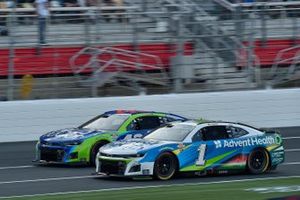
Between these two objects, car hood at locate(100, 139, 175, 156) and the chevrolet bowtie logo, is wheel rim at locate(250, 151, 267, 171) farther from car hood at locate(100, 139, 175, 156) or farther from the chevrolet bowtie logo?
car hood at locate(100, 139, 175, 156)

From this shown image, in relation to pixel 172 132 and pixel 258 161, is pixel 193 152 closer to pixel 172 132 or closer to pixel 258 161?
pixel 172 132

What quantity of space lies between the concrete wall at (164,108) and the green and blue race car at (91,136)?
411 cm

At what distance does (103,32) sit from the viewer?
25.1 m

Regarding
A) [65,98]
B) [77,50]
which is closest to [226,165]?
[65,98]

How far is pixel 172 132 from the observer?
15703mm

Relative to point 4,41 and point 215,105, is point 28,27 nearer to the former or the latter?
point 4,41

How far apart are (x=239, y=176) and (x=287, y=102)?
32.1 ft

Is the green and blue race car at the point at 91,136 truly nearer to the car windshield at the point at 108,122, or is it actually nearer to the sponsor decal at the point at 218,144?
the car windshield at the point at 108,122

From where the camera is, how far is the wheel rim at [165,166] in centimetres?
1495

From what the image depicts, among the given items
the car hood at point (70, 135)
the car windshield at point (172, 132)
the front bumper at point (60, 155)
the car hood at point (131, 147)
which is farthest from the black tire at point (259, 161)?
the front bumper at point (60, 155)

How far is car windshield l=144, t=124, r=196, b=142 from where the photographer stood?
15.4 m

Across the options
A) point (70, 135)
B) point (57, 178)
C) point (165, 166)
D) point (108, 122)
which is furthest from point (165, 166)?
point (108, 122)

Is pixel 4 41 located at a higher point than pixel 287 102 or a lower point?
higher

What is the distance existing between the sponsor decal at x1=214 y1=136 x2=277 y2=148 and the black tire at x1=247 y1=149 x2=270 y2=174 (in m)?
0.17
